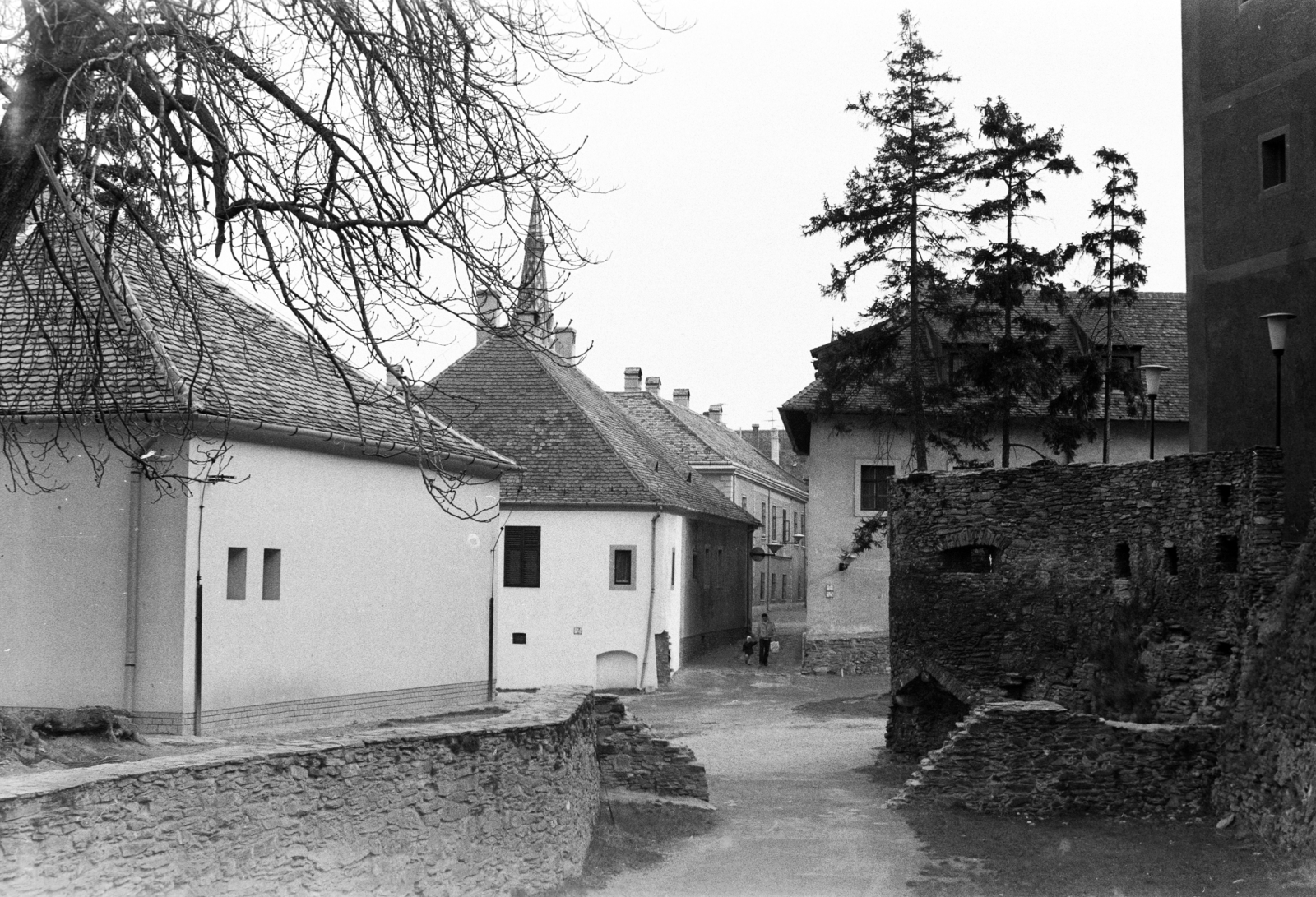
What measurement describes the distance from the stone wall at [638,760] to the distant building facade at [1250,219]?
7.88 m

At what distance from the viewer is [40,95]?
8984 mm

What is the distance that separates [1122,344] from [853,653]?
1060 cm

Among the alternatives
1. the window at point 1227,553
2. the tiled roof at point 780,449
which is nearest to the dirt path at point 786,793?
the window at point 1227,553

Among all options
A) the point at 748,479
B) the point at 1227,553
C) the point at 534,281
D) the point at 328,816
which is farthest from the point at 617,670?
the point at 534,281

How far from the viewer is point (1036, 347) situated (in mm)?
31688

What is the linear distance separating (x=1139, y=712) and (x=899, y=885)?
19.3 feet

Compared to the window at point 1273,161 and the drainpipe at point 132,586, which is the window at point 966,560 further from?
the drainpipe at point 132,586

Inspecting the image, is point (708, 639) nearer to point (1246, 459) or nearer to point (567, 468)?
point (567, 468)

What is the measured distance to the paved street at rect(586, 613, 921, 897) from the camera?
13969mm

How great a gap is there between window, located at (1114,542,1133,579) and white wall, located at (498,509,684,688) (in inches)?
630

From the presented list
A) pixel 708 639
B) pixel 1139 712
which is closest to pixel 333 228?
pixel 1139 712

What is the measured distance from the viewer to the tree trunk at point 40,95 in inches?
345

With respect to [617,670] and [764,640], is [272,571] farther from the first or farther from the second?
[764,640]

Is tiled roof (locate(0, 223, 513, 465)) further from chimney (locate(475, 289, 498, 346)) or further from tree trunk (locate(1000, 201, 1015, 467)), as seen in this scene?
tree trunk (locate(1000, 201, 1015, 467))
